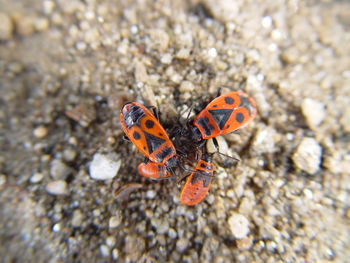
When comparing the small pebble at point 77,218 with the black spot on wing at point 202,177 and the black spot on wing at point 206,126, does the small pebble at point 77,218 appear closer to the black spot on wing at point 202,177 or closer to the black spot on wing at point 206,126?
the black spot on wing at point 202,177

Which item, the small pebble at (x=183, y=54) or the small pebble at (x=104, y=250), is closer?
the small pebble at (x=104, y=250)

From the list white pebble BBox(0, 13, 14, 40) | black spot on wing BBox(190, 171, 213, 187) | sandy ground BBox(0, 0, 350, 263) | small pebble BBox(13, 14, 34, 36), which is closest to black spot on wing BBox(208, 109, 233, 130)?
sandy ground BBox(0, 0, 350, 263)

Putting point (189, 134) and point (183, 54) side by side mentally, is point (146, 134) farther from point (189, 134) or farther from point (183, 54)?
point (183, 54)

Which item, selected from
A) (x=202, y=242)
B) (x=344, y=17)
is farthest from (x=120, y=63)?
(x=344, y=17)

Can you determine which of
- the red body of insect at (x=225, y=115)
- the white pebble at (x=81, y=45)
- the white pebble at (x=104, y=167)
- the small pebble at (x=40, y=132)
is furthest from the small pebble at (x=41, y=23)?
the red body of insect at (x=225, y=115)

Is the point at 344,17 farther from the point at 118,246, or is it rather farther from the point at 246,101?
the point at 118,246

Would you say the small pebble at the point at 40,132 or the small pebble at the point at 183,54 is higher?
the small pebble at the point at 183,54

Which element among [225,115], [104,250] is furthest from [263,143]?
[104,250]
